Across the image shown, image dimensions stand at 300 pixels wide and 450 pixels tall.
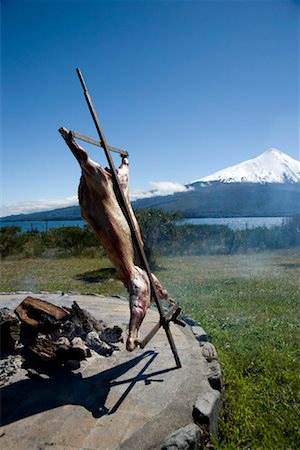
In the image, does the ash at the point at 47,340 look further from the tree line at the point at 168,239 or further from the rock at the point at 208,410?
the tree line at the point at 168,239

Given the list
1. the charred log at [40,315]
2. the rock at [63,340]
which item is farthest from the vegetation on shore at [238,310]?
the charred log at [40,315]

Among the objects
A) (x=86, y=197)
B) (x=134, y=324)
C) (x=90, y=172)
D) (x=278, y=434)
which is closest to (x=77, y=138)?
(x=90, y=172)

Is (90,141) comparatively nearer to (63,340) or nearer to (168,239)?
(63,340)

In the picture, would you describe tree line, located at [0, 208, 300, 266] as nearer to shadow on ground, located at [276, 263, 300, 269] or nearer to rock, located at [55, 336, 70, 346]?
shadow on ground, located at [276, 263, 300, 269]

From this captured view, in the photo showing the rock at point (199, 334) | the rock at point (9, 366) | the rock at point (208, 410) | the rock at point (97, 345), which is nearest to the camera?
the rock at point (208, 410)

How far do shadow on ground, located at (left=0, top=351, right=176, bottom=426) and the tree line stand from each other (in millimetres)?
15787

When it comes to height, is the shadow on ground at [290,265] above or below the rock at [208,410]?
below

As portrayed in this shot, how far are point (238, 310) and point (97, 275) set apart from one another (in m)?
8.01

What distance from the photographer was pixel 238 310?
9156 millimetres

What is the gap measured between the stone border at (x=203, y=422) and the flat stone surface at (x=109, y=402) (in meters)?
0.10

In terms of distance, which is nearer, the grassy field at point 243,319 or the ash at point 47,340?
the grassy field at point 243,319

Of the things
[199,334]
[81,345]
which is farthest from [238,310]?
[81,345]

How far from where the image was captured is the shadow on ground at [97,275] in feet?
48.0

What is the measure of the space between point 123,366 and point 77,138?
329 cm
